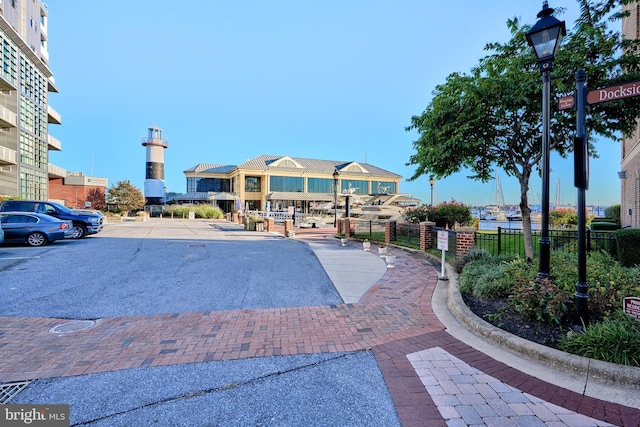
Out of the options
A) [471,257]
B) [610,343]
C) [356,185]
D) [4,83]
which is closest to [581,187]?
[610,343]

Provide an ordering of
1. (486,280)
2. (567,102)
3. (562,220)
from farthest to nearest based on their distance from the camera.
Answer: (562,220) < (486,280) < (567,102)

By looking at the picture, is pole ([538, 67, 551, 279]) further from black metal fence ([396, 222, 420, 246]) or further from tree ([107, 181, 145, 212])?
tree ([107, 181, 145, 212])

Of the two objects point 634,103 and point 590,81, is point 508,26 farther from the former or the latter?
point 634,103

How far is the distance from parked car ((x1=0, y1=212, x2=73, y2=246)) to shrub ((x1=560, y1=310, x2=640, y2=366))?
55.8 ft

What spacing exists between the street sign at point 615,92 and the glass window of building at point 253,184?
5497 centimetres

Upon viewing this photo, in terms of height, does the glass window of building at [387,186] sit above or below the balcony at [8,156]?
above

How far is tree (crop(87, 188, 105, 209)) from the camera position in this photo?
4459 cm

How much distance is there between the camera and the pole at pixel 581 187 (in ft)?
14.5

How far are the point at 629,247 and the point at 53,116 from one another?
1885 inches

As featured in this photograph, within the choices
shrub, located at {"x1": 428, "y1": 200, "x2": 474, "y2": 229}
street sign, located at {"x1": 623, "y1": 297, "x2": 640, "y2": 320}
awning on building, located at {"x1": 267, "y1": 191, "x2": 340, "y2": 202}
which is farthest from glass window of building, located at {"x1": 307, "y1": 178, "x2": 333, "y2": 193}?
street sign, located at {"x1": 623, "y1": 297, "x2": 640, "y2": 320}

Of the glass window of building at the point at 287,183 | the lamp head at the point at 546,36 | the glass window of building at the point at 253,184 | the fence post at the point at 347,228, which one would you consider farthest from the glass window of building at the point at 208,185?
the lamp head at the point at 546,36

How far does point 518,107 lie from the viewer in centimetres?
732

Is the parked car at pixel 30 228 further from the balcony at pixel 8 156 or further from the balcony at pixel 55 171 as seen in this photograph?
the balcony at pixel 55 171

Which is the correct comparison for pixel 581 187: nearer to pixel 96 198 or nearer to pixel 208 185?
pixel 96 198
